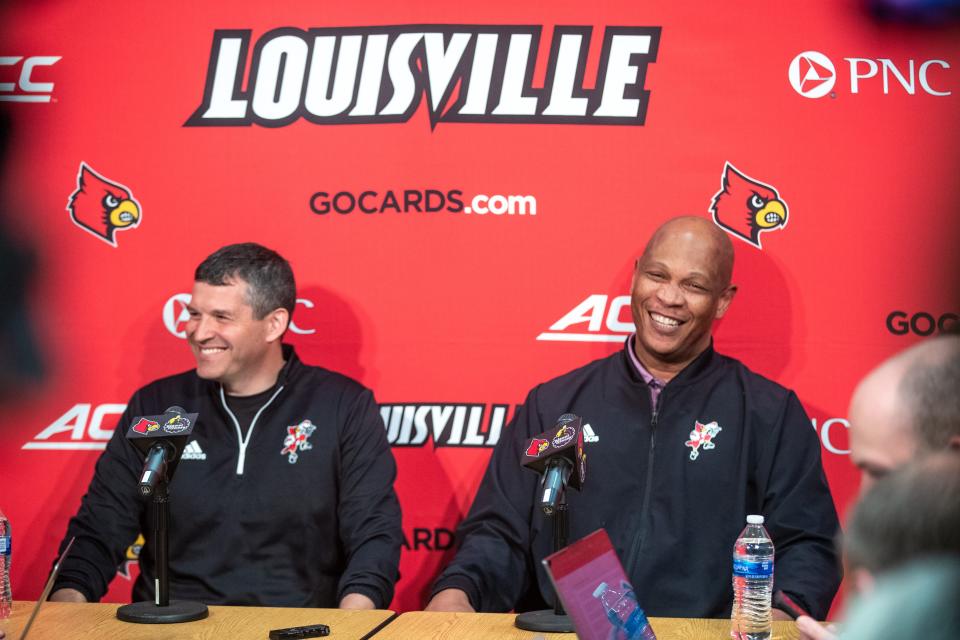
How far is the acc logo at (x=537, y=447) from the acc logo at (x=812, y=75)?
69.8 inches

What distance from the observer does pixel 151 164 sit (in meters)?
3.64

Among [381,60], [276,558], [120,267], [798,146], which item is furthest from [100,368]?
[798,146]

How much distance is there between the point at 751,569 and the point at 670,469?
0.51m

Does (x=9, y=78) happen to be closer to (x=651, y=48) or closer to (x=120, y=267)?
(x=120, y=267)

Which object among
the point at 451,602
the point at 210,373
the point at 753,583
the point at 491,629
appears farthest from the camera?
the point at 210,373

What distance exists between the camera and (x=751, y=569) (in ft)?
8.23

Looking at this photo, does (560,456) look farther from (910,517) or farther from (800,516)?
(910,517)

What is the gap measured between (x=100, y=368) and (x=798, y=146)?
233 cm

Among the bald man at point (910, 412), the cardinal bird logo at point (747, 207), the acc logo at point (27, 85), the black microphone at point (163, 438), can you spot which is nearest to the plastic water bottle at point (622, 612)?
the bald man at point (910, 412)

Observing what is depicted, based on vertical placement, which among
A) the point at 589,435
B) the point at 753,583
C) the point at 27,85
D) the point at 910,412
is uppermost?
the point at 27,85

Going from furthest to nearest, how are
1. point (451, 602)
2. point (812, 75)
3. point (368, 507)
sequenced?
point (812, 75), point (368, 507), point (451, 602)

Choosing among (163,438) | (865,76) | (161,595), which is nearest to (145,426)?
(163,438)

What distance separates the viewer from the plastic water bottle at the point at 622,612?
73.0 inches

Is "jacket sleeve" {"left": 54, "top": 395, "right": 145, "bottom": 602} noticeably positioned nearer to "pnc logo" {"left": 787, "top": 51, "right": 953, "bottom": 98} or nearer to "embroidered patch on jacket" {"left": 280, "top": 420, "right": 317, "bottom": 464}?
"embroidered patch on jacket" {"left": 280, "top": 420, "right": 317, "bottom": 464}
